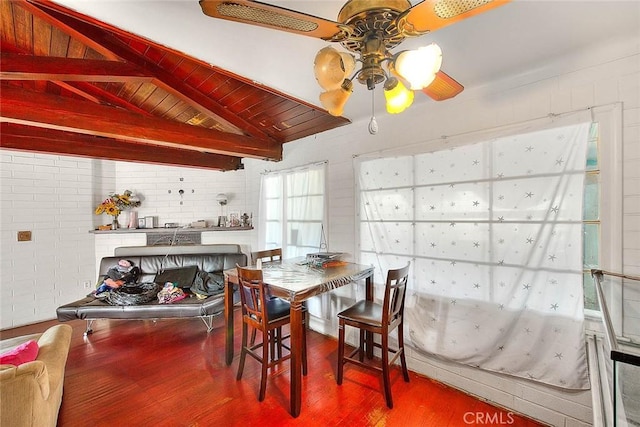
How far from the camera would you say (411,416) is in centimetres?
184

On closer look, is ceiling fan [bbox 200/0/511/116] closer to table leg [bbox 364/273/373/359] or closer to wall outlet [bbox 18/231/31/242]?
table leg [bbox 364/273/373/359]

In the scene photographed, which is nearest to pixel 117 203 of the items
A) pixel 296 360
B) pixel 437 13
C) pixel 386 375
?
pixel 296 360

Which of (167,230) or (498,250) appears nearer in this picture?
(498,250)

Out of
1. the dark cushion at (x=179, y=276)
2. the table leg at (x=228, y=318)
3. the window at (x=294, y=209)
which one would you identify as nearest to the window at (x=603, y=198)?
the window at (x=294, y=209)

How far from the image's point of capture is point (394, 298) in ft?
6.62

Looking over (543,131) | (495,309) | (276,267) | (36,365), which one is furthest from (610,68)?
(36,365)

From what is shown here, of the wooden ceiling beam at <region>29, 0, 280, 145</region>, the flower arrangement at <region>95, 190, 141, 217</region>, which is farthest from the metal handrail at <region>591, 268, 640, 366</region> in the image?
the flower arrangement at <region>95, 190, 141, 217</region>

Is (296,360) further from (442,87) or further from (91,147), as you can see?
(91,147)

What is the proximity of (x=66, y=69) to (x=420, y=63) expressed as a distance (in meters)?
2.22

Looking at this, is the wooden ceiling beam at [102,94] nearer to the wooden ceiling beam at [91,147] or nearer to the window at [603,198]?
the wooden ceiling beam at [91,147]

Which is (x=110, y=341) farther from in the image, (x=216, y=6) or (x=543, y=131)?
(x=543, y=131)

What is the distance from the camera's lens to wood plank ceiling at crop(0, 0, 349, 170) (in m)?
1.61

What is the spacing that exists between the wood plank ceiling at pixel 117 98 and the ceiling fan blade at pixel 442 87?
3.84 feet

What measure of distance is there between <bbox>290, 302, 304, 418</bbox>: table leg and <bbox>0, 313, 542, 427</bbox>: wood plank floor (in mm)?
100
